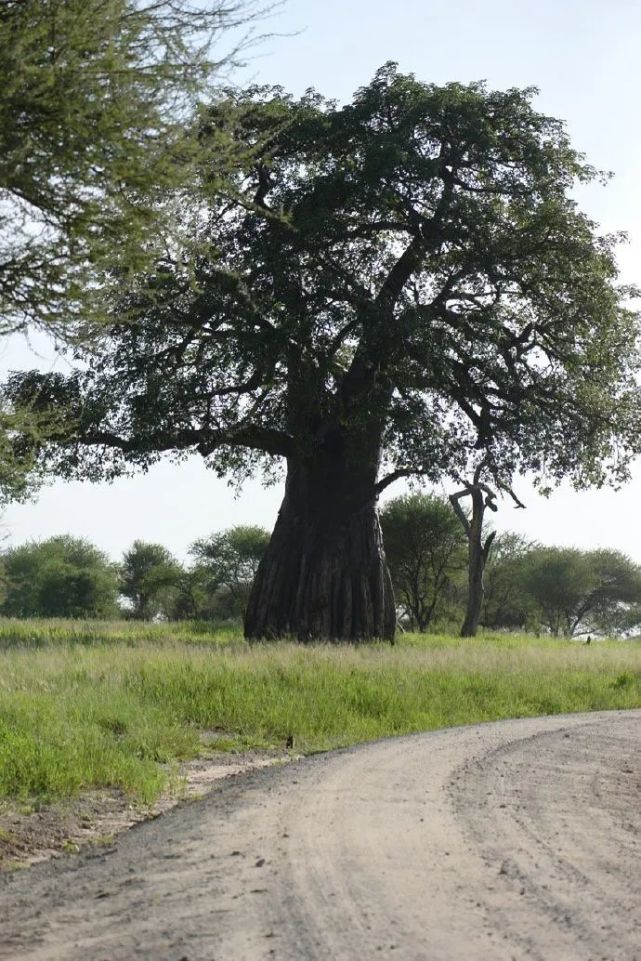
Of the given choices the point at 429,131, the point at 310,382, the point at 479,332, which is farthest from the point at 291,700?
the point at 429,131

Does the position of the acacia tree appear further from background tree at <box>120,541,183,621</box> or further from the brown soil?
background tree at <box>120,541,183,621</box>

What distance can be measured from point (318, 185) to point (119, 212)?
15232 mm

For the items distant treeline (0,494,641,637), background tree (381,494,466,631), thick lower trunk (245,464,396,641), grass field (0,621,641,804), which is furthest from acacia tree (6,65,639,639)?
distant treeline (0,494,641,637)

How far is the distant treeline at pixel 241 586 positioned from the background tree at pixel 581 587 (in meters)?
0.05

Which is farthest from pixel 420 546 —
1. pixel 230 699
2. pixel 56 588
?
pixel 230 699

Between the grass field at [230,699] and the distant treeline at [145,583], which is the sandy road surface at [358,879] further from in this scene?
the distant treeline at [145,583]

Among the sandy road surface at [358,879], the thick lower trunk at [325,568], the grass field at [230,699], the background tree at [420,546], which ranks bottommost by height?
the sandy road surface at [358,879]

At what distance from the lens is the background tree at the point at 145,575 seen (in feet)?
203

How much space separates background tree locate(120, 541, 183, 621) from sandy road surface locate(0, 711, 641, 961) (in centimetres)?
5359

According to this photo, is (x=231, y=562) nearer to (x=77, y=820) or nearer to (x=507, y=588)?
(x=507, y=588)

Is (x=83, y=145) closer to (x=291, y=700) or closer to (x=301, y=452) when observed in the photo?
(x=291, y=700)

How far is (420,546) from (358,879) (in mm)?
44094

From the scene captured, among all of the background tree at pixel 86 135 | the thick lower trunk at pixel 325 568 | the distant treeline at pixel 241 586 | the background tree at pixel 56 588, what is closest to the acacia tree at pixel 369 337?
the thick lower trunk at pixel 325 568

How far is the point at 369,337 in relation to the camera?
22062 millimetres
